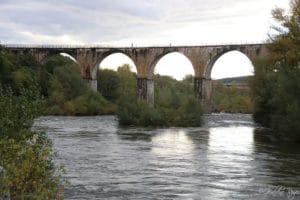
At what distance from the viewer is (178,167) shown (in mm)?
14242

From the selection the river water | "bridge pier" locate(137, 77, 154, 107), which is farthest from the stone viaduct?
the river water

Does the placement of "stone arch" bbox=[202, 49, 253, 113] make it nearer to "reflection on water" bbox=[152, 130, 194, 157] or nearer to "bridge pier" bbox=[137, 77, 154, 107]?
"bridge pier" bbox=[137, 77, 154, 107]

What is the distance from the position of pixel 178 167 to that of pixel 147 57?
4168 centimetres

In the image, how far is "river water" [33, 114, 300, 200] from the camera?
423 inches

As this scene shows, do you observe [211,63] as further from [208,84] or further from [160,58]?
[160,58]

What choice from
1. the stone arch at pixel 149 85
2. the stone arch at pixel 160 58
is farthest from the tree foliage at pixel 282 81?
the stone arch at pixel 149 85

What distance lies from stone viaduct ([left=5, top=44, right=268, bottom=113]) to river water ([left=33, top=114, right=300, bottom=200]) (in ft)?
94.8

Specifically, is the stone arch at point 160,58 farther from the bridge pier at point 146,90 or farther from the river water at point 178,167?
the river water at point 178,167

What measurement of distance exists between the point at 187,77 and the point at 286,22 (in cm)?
7200

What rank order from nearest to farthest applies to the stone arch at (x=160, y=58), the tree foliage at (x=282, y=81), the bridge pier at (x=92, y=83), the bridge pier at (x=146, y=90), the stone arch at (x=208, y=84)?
the tree foliage at (x=282, y=81)
the stone arch at (x=208, y=84)
the stone arch at (x=160, y=58)
the bridge pier at (x=146, y=90)
the bridge pier at (x=92, y=83)

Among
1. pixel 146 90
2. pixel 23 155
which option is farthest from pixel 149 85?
pixel 23 155

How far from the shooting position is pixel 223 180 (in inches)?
480

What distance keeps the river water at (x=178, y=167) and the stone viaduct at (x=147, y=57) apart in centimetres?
2890

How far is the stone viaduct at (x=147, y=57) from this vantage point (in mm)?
51750
